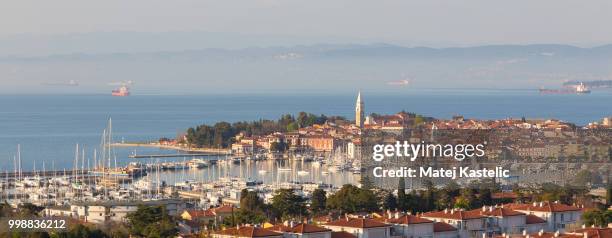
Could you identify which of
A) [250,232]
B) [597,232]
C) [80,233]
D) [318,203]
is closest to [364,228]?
[250,232]

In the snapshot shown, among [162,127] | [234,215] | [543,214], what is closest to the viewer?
[543,214]

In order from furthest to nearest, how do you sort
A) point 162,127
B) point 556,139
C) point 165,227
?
point 162,127, point 556,139, point 165,227

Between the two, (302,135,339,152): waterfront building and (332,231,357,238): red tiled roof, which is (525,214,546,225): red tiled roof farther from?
(302,135,339,152): waterfront building

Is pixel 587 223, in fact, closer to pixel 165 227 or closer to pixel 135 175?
pixel 165 227

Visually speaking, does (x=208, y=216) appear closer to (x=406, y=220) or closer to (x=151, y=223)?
(x=151, y=223)

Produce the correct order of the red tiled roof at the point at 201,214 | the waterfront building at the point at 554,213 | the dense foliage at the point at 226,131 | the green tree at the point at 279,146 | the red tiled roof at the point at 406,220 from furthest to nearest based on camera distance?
the dense foliage at the point at 226,131
the green tree at the point at 279,146
the red tiled roof at the point at 201,214
the waterfront building at the point at 554,213
the red tiled roof at the point at 406,220

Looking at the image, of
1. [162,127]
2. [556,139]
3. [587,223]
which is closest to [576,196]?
[587,223]

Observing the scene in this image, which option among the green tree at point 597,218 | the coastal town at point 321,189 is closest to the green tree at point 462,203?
the coastal town at point 321,189

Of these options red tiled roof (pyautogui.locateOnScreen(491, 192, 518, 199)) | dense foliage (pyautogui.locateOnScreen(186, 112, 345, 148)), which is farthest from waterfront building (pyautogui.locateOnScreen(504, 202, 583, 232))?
dense foliage (pyautogui.locateOnScreen(186, 112, 345, 148))

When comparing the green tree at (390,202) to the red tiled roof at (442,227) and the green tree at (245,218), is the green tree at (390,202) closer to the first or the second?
the green tree at (245,218)
